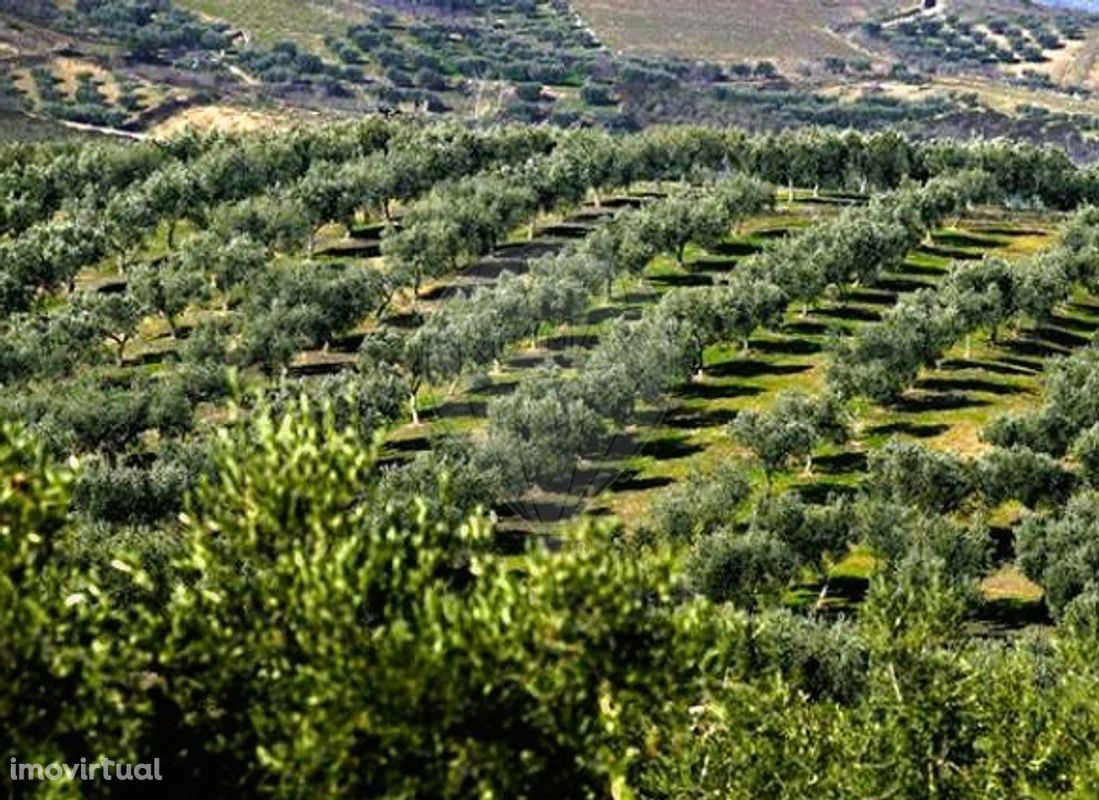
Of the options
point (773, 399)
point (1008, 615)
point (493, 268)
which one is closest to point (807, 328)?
point (773, 399)

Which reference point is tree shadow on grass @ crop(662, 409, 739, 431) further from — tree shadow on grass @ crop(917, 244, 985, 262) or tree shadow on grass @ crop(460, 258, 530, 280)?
tree shadow on grass @ crop(917, 244, 985, 262)

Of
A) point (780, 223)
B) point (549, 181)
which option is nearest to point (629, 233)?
point (549, 181)

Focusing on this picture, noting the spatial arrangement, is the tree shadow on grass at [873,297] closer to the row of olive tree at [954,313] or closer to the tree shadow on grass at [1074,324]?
the row of olive tree at [954,313]

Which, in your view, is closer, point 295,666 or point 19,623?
point 19,623

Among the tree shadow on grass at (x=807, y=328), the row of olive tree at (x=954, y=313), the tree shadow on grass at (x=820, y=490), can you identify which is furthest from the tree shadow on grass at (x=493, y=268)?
the tree shadow on grass at (x=820, y=490)

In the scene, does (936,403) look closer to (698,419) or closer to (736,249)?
(698,419)

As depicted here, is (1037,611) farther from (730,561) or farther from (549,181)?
(549,181)

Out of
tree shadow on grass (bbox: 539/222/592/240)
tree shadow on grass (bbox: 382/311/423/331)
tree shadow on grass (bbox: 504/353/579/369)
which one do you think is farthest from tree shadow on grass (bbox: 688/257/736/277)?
tree shadow on grass (bbox: 382/311/423/331)

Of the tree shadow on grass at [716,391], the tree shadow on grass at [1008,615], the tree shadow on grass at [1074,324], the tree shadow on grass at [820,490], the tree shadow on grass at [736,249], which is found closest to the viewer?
the tree shadow on grass at [1008,615]

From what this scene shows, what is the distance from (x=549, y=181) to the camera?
582 ft

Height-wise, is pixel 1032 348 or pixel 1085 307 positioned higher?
pixel 1085 307

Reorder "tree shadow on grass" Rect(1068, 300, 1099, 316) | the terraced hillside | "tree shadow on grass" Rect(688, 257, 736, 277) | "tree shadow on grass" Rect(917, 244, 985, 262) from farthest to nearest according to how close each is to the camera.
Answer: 1. "tree shadow on grass" Rect(917, 244, 985, 262)
2. "tree shadow on grass" Rect(688, 257, 736, 277)
3. "tree shadow on grass" Rect(1068, 300, 1099, 316)
4. the terraced hillside

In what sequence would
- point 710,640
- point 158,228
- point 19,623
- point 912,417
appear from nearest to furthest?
1. point 19,623
2. point 710,640
3. point 912,417
4. point 158,228

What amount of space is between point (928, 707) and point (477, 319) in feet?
282
